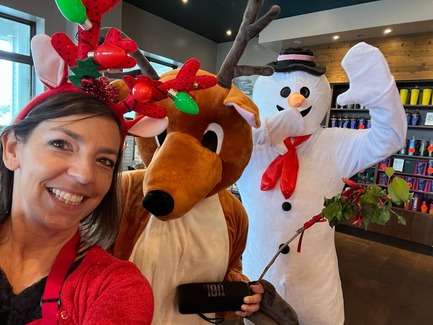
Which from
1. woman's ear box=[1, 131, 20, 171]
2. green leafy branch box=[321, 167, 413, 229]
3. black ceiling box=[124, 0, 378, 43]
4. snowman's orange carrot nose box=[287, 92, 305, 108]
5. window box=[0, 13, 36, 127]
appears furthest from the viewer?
black ceiling box=[124, 0, 378, 43]

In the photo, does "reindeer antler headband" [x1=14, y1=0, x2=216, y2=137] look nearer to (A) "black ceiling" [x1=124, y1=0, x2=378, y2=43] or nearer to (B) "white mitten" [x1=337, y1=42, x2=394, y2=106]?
(B) "white mitten" [x1=337, y1=42, x2=394, y2=106]

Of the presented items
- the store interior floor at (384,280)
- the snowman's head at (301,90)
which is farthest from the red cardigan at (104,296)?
the store interior floor at (384,280)

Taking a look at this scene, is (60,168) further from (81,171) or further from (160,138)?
(160,138)

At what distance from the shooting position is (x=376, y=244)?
4.03 metres

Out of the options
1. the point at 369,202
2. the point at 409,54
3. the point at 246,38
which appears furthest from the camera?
the point at 409,54

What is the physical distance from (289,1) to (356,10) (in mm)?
927

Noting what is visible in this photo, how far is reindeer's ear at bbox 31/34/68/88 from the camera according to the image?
59cm

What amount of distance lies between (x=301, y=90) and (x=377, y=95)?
1.13ft

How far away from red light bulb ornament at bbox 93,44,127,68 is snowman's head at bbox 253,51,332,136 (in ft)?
2.69

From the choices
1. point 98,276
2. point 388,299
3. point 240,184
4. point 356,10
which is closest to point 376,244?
point 388,299

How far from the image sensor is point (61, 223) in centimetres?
58

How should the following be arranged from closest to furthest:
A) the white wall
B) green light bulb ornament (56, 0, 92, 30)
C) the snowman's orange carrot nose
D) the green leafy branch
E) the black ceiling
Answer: green light bulb ornament (56, 0, 92, 30), the green leafy branch, the snowman's orange carrot nose, the black ceiling, the white wall

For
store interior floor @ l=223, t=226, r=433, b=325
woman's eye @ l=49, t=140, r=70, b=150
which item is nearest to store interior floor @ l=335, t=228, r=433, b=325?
store interior floor @ l=223, t=226, r=433, b=325

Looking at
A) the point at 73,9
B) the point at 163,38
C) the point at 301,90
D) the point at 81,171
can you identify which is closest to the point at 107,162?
the point at 81,171
